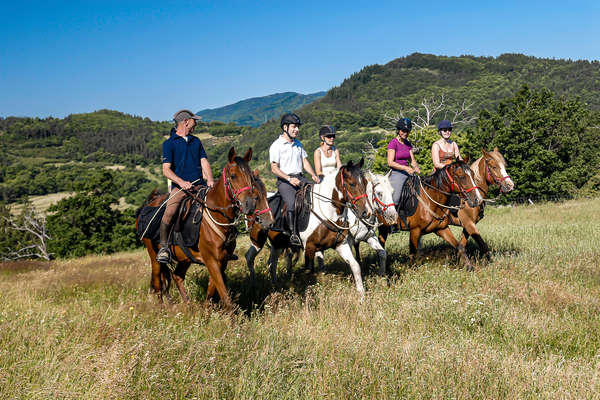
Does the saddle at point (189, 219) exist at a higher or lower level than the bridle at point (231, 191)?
lower

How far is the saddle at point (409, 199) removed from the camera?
952 cm

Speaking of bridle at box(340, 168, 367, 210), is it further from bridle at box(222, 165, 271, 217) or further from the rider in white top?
bridle at box(222, 165, 271, 217)

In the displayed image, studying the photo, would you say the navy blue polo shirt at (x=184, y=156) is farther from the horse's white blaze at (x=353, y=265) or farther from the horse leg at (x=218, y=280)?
the horse's white blaze at (x=353, y=265)

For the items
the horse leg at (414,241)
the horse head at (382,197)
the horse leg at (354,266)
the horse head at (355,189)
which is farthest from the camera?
the horse leg at (414,241)

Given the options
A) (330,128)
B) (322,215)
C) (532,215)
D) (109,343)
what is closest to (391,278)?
(322,215)

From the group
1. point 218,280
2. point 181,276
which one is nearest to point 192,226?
point 218,280

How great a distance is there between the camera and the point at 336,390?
3.72m

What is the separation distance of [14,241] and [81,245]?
86.4 ft

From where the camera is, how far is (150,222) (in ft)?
23.1

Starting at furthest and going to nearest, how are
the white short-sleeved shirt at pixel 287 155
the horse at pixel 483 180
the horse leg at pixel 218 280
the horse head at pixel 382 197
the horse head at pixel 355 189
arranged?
the horse at pixel 483 180 → the white short-sleeved shirt at pixel 287 155 → the horse head at pixel 382 197 → the horse head at pixel 355 189 → the horse leg at pixel 218 280

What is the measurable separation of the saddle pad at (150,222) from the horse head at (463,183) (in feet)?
21.2

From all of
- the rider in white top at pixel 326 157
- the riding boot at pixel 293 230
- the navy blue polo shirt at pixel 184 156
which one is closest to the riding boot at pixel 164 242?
the navy blue polo shirt at pixel 184 156

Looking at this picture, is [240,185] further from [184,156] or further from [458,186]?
[458,186]

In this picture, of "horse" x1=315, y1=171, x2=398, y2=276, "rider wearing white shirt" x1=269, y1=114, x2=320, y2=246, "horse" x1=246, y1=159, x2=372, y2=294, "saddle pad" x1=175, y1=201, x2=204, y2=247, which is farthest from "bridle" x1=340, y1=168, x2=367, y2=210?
"saddle pad" x1=175, y1=201, x2=204, y2=247
